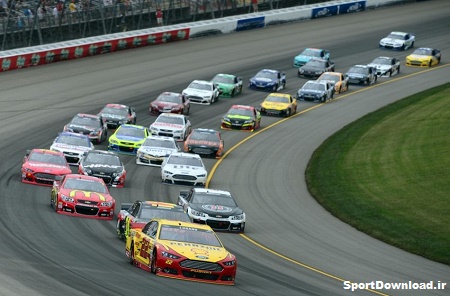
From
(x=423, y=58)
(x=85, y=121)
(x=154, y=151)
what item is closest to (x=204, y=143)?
(x=154, y=151)

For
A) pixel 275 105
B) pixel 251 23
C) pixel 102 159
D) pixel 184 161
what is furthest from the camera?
pixel 251 23

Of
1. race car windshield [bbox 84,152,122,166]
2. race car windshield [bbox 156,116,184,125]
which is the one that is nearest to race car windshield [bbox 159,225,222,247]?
race car windshield [bbox 84,152,122,166]

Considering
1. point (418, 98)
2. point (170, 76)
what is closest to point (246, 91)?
point (170, 76)

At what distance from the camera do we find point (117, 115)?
57.2 metres

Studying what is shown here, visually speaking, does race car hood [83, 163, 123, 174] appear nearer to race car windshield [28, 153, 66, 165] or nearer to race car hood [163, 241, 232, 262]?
race car windshield [28, 153, 66, 165]

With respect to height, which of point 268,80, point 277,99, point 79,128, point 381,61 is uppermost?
point 79,128

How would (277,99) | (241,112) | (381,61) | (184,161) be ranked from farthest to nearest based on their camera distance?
(381,61) → (277,99) → (241,112) → (184,161)

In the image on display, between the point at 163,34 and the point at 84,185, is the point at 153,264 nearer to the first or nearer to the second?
the point at 84,185

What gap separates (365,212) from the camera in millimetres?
41750

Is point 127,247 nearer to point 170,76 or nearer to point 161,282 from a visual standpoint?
point 161,282

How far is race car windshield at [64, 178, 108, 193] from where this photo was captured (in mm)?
38344

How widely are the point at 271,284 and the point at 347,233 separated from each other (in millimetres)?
9917

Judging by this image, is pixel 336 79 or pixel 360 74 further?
pixel 360 74

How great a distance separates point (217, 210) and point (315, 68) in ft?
127
